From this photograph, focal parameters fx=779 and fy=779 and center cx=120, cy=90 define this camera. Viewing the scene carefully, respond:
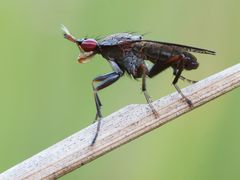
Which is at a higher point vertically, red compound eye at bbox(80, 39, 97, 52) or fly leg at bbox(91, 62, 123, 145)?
red compound eye at bbox(80, 39, 97, 52)

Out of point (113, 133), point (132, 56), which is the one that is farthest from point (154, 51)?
point (113, 133)

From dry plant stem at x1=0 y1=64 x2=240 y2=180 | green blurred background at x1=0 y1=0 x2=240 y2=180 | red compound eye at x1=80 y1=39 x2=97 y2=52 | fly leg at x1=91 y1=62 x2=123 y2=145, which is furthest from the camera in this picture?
red compound eye at x1=80 y1=39 x2=97 y2=52

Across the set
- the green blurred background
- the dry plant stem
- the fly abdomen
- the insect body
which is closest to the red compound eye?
the insect body

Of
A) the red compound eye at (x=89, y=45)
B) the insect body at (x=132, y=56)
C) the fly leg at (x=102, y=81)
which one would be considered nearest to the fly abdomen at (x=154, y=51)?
the insect body at (x=132, y=56)

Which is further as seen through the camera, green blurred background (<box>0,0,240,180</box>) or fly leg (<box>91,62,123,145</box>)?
green blurred background (<box>0,0,240,180</box>)

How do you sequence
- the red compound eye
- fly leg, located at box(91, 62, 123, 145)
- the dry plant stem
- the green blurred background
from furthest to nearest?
the red compound eye, the green blurred background, fly leg, located at box(91, 62, 123, 145), the dry plant stem

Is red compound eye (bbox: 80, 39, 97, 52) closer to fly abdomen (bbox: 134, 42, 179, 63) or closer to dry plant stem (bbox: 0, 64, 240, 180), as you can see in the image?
fly abdomen (bbox: 134, 42, 179, 63)

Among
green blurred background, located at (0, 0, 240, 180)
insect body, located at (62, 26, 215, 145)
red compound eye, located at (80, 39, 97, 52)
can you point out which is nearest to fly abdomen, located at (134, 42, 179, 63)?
insect body, located at (62, 26, 215, 145)
